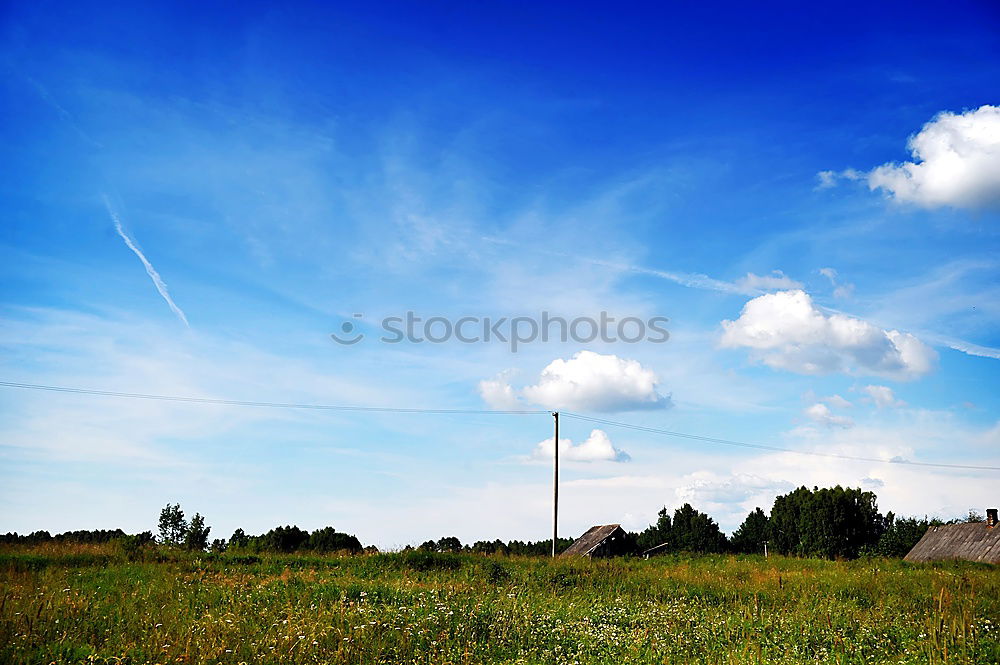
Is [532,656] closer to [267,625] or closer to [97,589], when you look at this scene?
[267,625]

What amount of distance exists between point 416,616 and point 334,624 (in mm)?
1257

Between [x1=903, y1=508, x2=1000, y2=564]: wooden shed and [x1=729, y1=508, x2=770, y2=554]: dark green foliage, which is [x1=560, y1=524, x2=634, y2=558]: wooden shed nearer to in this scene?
[x1=903, y1=508, x2=1000, y2=564]: wooden shed

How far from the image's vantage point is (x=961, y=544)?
42062 millimetres

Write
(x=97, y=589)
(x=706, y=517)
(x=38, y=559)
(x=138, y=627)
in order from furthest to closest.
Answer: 1. (x=706, y=517)
2. (x=38, y=559)
3. (x=97, y=589)
4. (x=138, y=627)

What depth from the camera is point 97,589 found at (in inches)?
558

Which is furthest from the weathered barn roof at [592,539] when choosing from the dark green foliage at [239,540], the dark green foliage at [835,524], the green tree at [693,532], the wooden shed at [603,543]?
the green tree at [693,532]

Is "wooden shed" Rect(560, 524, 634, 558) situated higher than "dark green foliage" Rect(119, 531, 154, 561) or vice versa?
"dark green foliage" Rect(119, 531, 154, 561)

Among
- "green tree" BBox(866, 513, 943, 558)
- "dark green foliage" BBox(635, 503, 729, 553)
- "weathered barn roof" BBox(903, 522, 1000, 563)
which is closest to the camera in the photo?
"weathered barn roof" BBox(903, 522, 1000, 563)

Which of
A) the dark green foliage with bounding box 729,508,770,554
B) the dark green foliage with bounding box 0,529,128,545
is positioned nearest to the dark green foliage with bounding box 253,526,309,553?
the dark green foliage with bounding box 0,529,128,545

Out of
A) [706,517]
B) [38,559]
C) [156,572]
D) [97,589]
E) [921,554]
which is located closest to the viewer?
[97,589]

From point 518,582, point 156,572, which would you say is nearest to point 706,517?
point 518,582

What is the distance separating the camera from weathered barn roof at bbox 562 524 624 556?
46781 millimetres

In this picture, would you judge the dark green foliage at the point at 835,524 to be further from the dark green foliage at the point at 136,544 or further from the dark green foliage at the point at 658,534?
the dark green foliage at the point at 136,544

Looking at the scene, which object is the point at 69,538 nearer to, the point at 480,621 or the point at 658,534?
the point at 480,621
